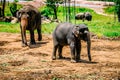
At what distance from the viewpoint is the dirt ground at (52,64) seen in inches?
442

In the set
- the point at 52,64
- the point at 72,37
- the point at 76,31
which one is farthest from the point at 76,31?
the point at 52,64

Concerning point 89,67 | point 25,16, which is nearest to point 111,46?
point 25,16

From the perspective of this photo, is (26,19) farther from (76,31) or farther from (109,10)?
(109,10)

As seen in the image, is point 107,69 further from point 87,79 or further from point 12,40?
point 12,40

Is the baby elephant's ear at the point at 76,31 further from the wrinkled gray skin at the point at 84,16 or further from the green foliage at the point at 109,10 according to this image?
the green foliage at the point at 109,10

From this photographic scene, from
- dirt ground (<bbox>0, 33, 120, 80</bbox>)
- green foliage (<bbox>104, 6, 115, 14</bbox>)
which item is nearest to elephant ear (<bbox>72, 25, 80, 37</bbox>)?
dirt ground (<bbox>0, 33, 120, 80</bbox>)

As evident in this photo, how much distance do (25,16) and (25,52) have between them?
2526 millimetres

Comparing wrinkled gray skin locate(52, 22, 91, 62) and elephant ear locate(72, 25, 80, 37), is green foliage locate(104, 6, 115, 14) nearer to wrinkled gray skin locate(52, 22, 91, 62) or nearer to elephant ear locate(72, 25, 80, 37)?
wrinkled gray skin locate(52, 22, 91, 62)

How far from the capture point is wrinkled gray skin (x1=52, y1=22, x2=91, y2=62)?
13.3 m

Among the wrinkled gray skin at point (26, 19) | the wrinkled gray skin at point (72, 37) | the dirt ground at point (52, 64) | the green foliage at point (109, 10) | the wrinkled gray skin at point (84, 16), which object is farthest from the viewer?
the green foliage at point (109, 10)

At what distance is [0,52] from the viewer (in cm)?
1623

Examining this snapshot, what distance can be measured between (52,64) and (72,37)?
1.15 m

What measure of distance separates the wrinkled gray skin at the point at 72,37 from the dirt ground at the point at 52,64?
1.24 feet

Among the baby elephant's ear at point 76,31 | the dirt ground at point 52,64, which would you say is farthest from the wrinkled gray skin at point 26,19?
the baby elephant's ear at point 76,31
